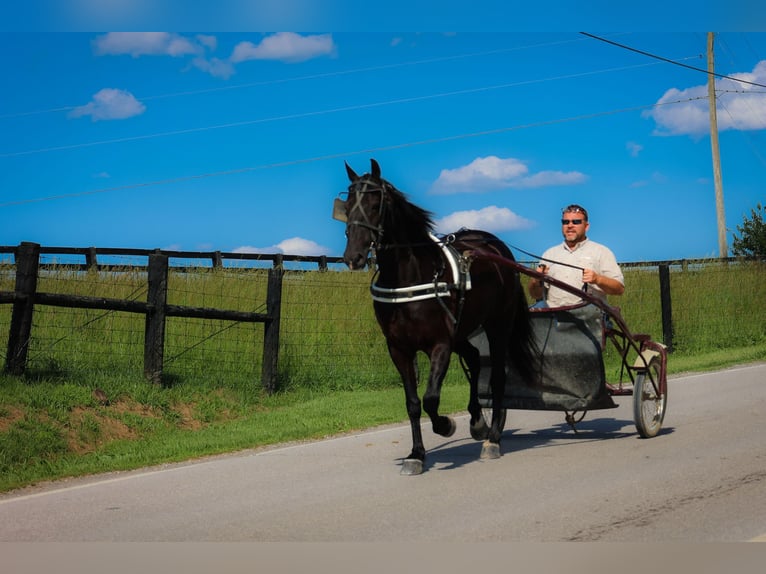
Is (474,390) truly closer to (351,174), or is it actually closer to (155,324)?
(351,174)

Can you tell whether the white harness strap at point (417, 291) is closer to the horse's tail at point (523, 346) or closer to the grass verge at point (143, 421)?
the horse's tail at point (523, 346)

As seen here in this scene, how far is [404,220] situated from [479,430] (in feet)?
8.71

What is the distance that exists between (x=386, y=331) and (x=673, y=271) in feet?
67.6

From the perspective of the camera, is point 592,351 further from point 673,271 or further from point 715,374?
point 673,271

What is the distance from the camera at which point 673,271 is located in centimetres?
2772

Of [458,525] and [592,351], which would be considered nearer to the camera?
[458,525]

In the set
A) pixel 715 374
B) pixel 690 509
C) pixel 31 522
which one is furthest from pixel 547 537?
pixel 715 374

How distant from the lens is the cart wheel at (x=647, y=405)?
1012cm

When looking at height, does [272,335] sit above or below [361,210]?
below

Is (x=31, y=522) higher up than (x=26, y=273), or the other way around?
(x=26, y=273)

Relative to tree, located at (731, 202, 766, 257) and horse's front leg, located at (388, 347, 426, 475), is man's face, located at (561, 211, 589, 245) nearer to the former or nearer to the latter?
horse's front leg, located at (388, 347, 426, 475)

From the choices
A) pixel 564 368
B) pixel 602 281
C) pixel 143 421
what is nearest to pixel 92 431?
pixel 143 421

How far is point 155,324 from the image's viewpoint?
1407 centimetres

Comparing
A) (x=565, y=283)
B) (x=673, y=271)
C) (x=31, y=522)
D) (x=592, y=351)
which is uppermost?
(x=673, y=271)
